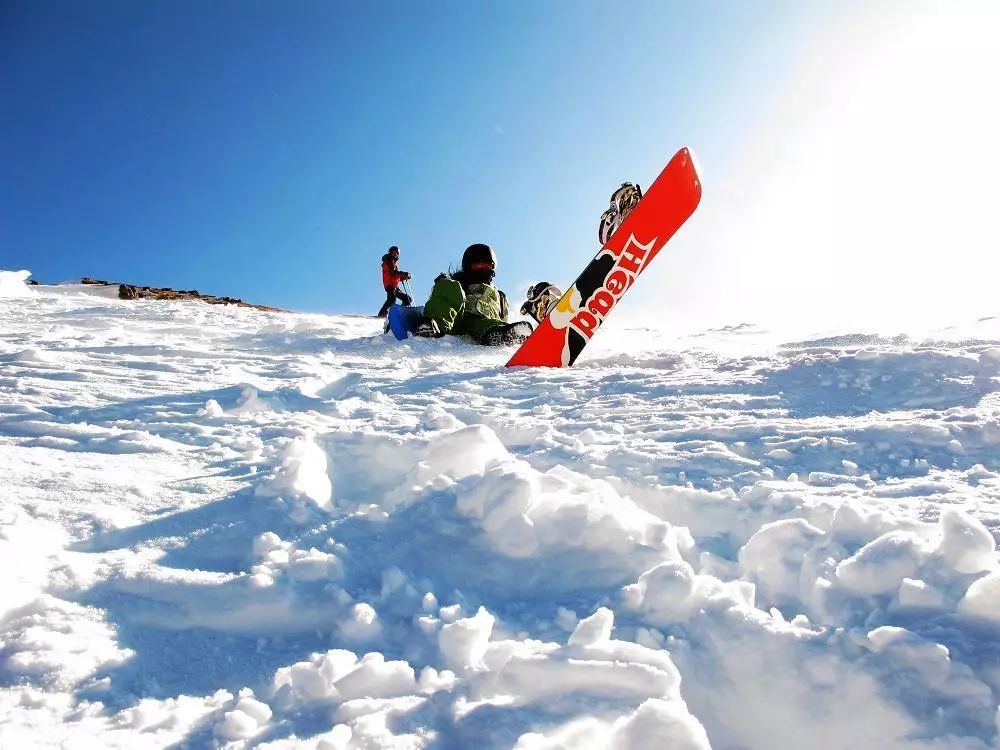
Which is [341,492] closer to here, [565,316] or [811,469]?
[811,469]

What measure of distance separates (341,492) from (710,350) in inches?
173

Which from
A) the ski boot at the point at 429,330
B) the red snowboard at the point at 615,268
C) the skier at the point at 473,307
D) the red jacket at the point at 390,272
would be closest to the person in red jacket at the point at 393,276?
the red jacket at the point at 390,272

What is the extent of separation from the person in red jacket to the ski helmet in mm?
3465

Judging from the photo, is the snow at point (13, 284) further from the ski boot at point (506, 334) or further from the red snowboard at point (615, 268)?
the red snowboard at point (615, 268)

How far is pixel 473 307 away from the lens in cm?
772

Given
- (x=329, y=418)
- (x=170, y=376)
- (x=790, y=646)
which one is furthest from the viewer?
(x=170, y=376)

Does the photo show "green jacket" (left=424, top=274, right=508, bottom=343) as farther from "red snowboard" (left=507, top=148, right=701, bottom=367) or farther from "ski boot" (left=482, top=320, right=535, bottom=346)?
"red snowboard" (left=507, top=148, right=701, bottom=367)

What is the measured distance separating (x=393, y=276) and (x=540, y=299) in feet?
14.3

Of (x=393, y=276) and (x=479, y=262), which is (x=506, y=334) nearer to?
(x=479, y=262)

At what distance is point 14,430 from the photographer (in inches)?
114

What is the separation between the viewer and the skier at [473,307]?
709cm

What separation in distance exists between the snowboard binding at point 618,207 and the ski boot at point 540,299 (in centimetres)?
99

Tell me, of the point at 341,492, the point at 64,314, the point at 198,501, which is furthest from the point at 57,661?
the point at 64,314

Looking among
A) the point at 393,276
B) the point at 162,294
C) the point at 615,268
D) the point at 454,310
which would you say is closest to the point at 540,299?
the point at 454,310
